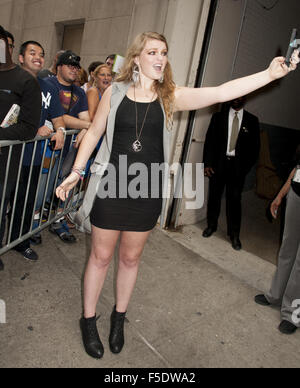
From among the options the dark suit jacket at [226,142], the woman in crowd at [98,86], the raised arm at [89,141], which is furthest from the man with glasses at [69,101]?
the dark suit jacket at [226,142]

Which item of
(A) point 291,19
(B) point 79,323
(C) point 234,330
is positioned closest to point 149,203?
(B) point 79,323

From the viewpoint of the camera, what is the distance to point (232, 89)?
1982 millimetres

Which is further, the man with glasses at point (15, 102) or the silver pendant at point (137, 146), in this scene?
the man with glasses at point (15, 102)

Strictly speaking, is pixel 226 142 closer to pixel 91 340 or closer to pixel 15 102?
pixel 15 102

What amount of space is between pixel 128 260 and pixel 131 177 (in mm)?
646

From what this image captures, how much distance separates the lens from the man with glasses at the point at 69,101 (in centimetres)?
362

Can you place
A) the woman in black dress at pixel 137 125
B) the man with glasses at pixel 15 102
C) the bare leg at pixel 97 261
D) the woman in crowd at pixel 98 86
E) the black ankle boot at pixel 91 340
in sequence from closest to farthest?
the woman in black dress at pixel 137 125 → the bare leg at pixel 97 261 → the black ankle boot at pixel 91 340 → the man with glasses at pixel 15 102 → the woman in crowd at pixel 98 86

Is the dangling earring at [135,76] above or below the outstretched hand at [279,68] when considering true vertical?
below


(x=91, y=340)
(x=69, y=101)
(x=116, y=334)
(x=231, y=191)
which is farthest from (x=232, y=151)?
(x=91, y=340)

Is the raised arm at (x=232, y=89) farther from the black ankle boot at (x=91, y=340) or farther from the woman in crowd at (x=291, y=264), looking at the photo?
the black ankle boot at (x=91, y=340)

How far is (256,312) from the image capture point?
331cm

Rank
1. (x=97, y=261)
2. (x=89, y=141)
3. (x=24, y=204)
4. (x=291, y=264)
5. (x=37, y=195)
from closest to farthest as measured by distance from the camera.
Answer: (x=89, y=141) < (x=97, y=261) < (x=291, y=264) < (x=24, y=204) < (x=37, y=195)

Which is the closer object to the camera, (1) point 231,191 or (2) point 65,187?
(2) point 65,187

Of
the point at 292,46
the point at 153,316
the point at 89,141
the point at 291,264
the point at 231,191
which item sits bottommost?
the point at 153,316
